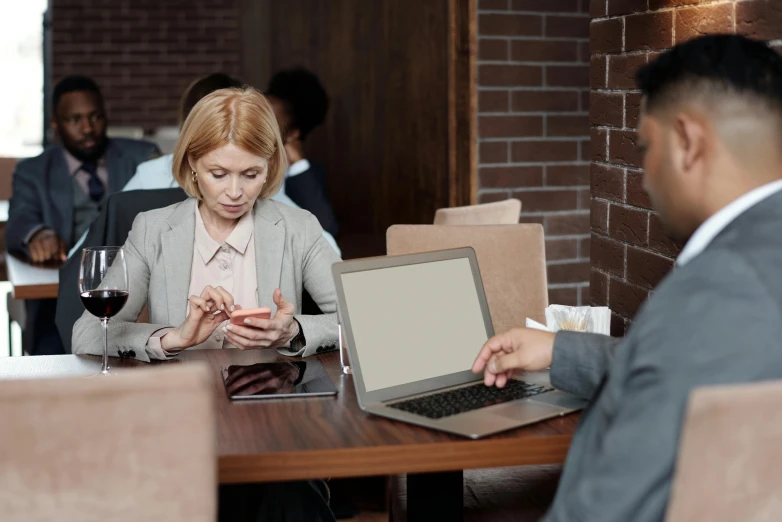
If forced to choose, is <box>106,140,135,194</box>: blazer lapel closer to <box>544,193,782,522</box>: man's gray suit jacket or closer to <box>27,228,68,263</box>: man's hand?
<box>27,228,68,263</box>: man's hand

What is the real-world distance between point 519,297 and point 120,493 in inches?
71.0

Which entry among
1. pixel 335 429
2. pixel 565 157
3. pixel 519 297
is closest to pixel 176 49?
pixel 565 157

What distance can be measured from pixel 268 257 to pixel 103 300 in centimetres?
51

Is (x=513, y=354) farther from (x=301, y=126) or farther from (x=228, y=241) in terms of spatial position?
(x=301, y=126)

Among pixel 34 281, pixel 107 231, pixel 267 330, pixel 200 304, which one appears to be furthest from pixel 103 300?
pixel 34 281

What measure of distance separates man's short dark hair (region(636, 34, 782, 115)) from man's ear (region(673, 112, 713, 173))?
0.12 ft

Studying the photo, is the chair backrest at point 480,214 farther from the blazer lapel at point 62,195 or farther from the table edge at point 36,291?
the blazer lapel at point 62,195

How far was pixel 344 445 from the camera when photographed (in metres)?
1.38

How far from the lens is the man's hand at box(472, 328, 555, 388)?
1574mm

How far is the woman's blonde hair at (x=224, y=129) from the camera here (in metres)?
2.08

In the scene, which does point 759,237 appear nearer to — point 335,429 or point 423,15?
point 335,429

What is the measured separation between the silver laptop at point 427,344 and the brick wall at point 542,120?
2.18 meters

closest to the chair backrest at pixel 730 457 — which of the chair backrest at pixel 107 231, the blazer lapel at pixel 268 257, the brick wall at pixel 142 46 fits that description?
the blazer lapel at pixel 268 257

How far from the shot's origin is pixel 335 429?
1457 mm
